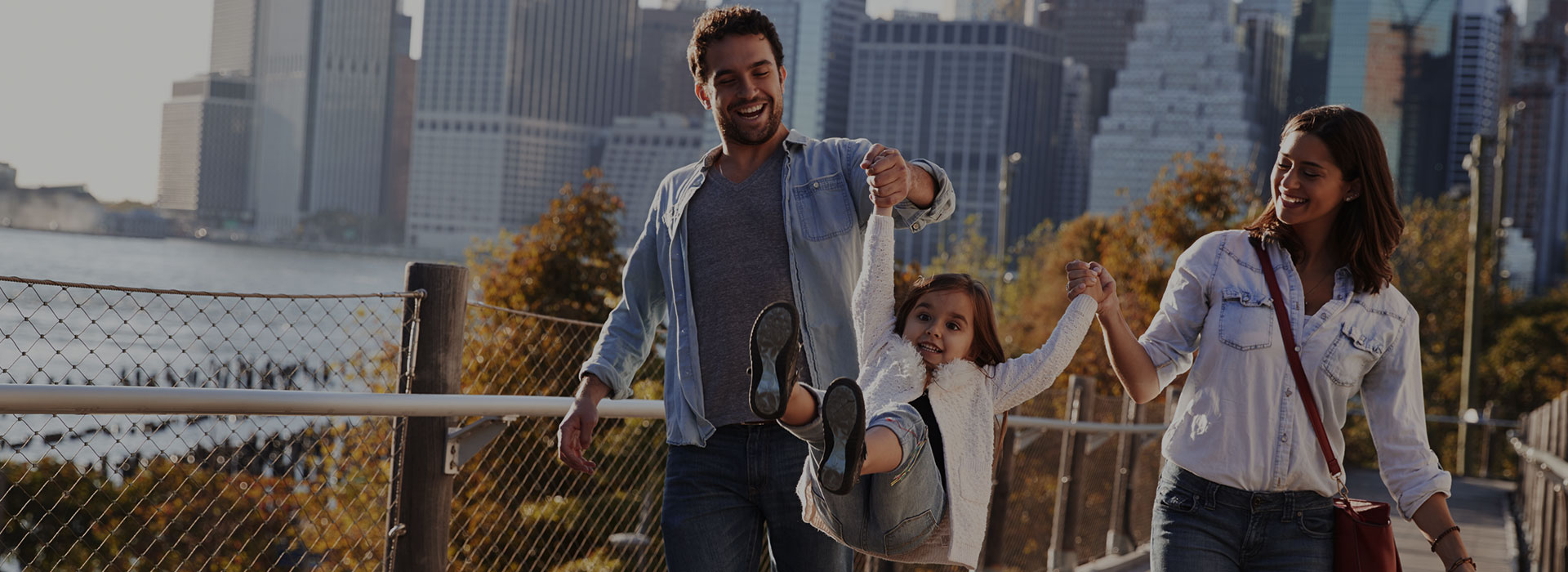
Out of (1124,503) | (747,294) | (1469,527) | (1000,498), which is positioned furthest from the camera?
(1469,527)

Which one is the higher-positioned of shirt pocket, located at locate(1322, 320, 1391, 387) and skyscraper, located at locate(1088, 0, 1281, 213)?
skyscraper, located at locate(1088, 0, 1281, 213)

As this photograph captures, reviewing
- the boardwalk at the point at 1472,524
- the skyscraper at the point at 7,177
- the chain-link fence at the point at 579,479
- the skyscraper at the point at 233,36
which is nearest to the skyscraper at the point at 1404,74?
the skyscraper at the point at 7,177

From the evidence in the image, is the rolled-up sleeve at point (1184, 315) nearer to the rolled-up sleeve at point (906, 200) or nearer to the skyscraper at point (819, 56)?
the rolled-up sleeve at point (906, 200)

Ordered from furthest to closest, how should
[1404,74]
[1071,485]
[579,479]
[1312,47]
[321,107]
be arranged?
[321,107] < [1312,47] < [1404,74] < [579,479] < [1071,485]

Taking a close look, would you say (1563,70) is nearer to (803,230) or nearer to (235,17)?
(235,17)

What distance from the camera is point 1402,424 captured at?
2396 millimetres

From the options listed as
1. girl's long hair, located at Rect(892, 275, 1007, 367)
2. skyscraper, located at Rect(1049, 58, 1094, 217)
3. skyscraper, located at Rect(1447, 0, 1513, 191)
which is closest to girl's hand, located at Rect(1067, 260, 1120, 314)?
girl's long hair, located at Rect(892, 275, 1007, 367)

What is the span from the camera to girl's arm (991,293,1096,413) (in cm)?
242

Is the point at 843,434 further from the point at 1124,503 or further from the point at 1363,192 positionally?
the point at 1124,503

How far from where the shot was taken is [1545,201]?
148m

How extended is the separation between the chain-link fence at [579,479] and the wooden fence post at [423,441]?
1456 millimetres

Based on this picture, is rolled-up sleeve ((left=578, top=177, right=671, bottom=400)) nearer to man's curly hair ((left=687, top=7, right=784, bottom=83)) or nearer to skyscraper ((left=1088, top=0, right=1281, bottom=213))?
man's curly hair ((left=687, top=7, right=784, bottom=83))

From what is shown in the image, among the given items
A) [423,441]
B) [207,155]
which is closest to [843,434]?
[423,441]

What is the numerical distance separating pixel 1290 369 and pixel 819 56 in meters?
157
